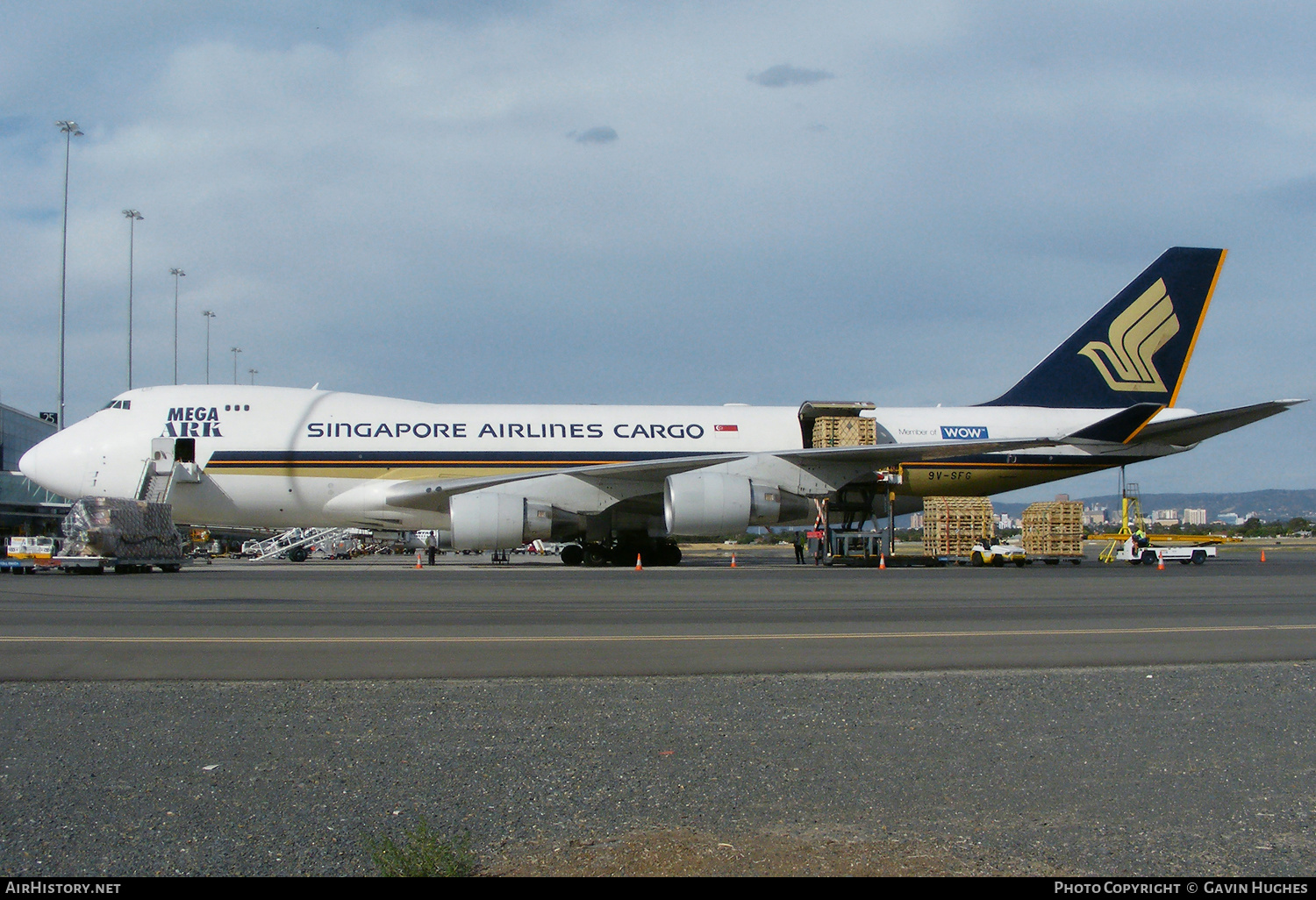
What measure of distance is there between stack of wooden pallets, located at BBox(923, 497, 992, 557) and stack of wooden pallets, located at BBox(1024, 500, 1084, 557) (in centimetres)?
182

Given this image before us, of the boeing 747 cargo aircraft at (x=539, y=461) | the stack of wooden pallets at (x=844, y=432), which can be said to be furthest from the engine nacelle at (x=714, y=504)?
the stack of wooden pallets at (x=844, y=432)

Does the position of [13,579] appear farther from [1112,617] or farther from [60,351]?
[60,351]

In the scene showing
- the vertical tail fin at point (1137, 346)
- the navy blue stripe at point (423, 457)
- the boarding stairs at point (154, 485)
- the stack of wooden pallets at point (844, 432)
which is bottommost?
the boarding stairs at point (154, 485)

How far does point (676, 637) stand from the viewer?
9016 millimetres

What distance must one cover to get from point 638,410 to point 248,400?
9179 millimetres

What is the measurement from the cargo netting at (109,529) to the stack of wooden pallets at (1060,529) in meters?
21.8

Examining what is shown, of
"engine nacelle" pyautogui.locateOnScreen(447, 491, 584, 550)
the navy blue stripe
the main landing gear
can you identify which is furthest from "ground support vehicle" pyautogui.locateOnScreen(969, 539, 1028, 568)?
"engine nacelle" pyautogui.locateOnScreen(447, 491, 584, 550)

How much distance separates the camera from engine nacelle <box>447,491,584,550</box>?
20094 millimetres

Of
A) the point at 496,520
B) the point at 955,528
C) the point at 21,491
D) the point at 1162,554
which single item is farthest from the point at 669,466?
the point at 21,491

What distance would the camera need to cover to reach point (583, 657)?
7773 mm

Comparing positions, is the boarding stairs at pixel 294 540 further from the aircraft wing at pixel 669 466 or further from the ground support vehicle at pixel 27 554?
the aircraft wing at pixel 669 466

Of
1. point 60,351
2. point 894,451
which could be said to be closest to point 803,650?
point 894,451

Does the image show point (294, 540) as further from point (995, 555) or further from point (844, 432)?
point (995, 555)

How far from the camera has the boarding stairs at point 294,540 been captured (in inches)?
1511
